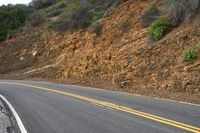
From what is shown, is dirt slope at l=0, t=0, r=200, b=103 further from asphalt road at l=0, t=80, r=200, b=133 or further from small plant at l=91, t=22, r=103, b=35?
asphalt road at l=0, t=80, r=200, b=133

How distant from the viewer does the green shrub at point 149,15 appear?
93.9ft

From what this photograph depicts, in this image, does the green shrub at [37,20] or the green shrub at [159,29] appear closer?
the green shrub at [159,29]

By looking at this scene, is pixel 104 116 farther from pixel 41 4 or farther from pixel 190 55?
pixel 41 4

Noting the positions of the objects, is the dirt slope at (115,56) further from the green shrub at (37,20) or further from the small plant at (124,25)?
the green shrub at (37,20)

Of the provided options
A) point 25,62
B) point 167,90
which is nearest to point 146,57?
point 167,90

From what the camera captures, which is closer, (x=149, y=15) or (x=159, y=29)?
(x=159, y=29)

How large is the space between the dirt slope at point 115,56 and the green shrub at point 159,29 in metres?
0.59

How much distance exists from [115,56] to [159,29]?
4554 mm

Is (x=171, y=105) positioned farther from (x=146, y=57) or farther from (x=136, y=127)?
(x=146, y=57)

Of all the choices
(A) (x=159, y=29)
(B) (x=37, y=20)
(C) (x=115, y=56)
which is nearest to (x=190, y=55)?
(A) (x=159, y=29)

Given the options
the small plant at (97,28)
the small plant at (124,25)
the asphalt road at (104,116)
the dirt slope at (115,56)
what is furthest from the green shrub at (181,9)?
the small plant at (97,28)

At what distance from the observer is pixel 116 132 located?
382 inches

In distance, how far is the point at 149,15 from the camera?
29016 mm

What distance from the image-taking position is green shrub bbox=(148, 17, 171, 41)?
25008 millimetres
